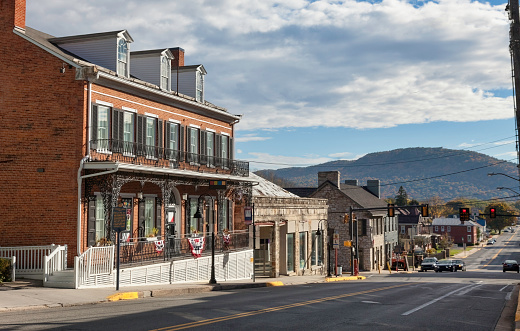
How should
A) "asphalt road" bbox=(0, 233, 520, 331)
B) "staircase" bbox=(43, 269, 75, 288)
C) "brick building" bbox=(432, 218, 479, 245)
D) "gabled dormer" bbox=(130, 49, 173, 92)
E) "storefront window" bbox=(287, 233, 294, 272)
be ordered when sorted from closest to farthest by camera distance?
"asphalt road" bbox=(0, 233, 520, 331), "staircase" bbox=(43, 269, 75, 288), "gabled dormer" bbox=(130, 49, 173, 92), "storefront window" bbox=(287, 233, 294, 272), "brick building" bbox=(432, 218, 479, 245)

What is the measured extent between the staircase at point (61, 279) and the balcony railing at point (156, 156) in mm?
5664

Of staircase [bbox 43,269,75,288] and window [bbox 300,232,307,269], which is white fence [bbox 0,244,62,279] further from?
window [bbox 300,232,307,269]

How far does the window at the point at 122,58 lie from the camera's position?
27219 millimetres

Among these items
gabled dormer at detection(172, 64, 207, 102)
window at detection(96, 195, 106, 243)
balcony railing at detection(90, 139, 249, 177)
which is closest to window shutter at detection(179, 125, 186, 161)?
balcony railing at detection(90, 139, 249, 177)

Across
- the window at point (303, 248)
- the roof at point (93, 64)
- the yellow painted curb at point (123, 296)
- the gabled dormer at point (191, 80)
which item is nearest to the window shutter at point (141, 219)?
the roof at point (93, 64)

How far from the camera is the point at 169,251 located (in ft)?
90.2

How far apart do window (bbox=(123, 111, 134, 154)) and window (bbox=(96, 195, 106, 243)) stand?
294cm

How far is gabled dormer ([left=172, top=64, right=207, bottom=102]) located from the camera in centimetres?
3412

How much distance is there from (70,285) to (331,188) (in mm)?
48367

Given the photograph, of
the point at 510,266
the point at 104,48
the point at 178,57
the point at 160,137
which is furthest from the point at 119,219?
the point at 510,266

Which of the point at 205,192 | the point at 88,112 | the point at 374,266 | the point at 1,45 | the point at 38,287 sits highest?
the point at 1,45

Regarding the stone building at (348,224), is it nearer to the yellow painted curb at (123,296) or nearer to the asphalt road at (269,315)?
the asphalt road at (269,315)

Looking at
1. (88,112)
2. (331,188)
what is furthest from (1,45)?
(331,188)

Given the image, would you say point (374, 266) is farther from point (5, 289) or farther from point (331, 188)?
point (5, 289)
